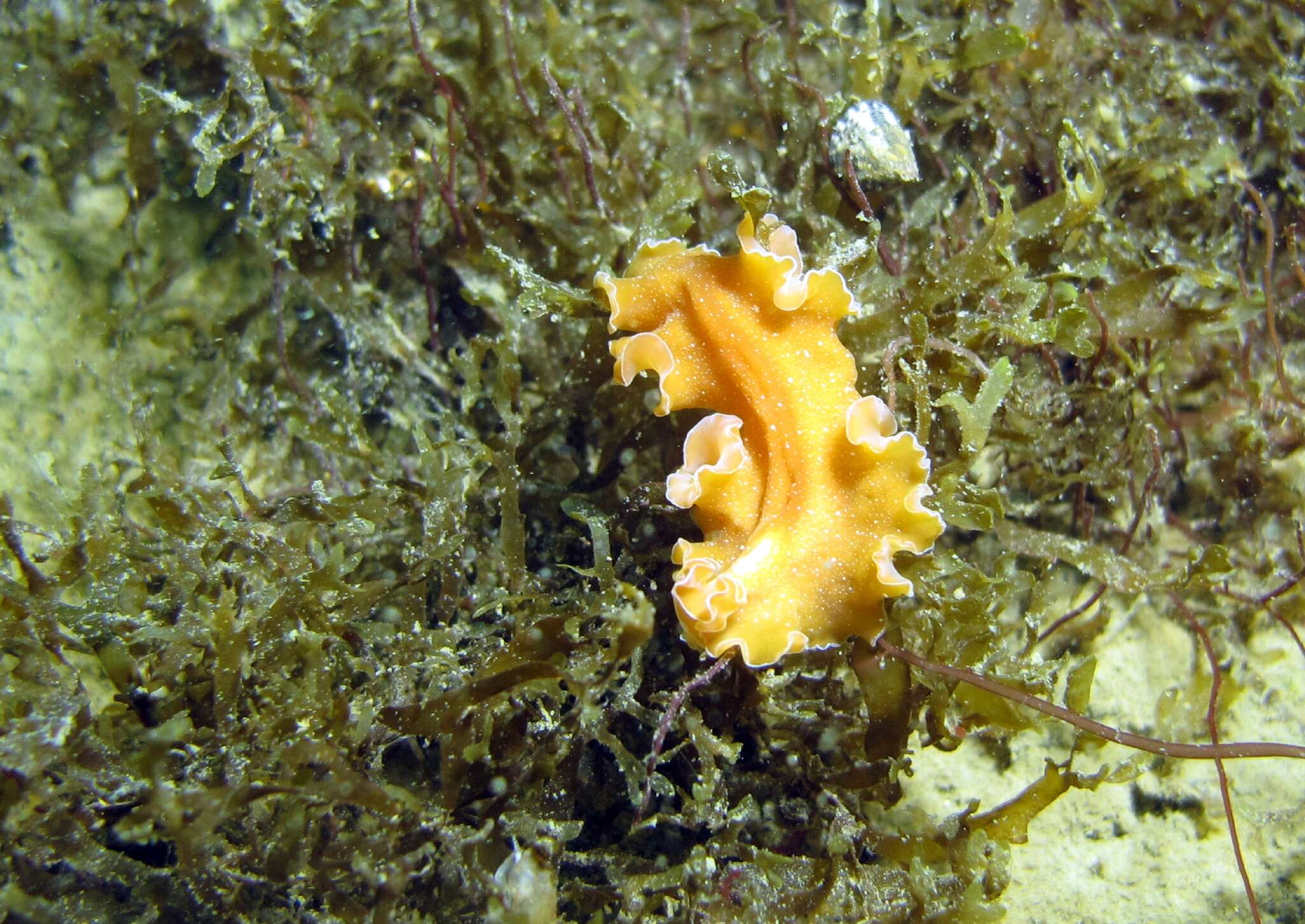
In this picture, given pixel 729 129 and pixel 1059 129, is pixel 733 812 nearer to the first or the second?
pixel 729 129

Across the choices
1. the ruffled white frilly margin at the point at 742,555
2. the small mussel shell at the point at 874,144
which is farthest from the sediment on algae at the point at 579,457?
the ruffled white frilly margin at the point at 742,555

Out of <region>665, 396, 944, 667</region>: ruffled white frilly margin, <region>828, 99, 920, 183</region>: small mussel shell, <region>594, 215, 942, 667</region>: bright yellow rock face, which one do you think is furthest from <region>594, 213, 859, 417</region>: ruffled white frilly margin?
<region>828, 99, 920, 183</region>: small mussel shell

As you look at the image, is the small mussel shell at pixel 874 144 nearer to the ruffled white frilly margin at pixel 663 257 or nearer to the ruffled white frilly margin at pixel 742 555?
the ruffled white frilly margin at pixel 663 257

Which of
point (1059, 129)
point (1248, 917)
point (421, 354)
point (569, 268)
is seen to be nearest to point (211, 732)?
point (421, 354)

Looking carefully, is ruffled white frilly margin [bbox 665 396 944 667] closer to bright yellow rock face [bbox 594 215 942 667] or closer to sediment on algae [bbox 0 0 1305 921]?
bright yellow rock face [bbox 594 215 942 667]

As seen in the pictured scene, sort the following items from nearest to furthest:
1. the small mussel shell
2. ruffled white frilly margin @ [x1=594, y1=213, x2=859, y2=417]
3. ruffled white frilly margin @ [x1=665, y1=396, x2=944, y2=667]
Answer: ruffled white frilly margin @ [x1=665, y1=396, x2=944, y2=667] → ruffled white frilly margin @ [x1=594, y1=213, x2=859, y2=417] → the small mussel shell

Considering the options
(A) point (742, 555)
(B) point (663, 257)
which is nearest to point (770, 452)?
(A) point (742, 555)

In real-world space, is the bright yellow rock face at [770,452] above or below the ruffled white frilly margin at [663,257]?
below
